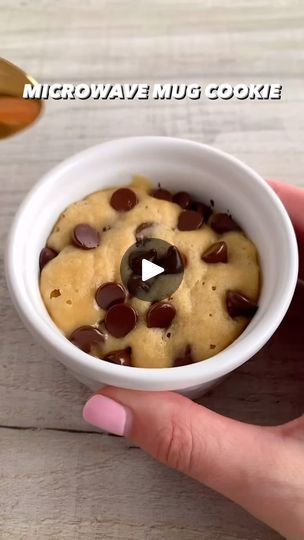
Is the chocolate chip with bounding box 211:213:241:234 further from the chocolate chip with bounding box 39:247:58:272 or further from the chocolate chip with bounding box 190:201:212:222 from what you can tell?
the chocolate chip with bounding box 39:247:58:272

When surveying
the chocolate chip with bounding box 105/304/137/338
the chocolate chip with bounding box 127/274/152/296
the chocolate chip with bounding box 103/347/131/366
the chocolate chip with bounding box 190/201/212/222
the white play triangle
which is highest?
the chocolate chip with bounding box 190/201/212/222

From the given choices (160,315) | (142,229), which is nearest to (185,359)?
(160,315)

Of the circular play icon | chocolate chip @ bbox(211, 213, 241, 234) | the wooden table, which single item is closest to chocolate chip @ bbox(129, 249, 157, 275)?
the circular play icon

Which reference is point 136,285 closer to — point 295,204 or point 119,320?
point 119,320

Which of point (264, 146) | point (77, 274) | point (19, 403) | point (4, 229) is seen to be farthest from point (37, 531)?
point (264, 146)

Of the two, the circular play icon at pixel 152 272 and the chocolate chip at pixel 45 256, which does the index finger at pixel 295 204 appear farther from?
the chocolate chip at pixel 45 256

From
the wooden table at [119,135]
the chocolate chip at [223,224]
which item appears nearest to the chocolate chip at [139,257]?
the chocolate chip at [223,224]

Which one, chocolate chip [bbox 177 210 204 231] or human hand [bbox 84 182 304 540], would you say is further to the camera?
chocolate chip [bbox 177 210 204 231]

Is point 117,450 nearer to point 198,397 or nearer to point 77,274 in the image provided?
point 198,397
